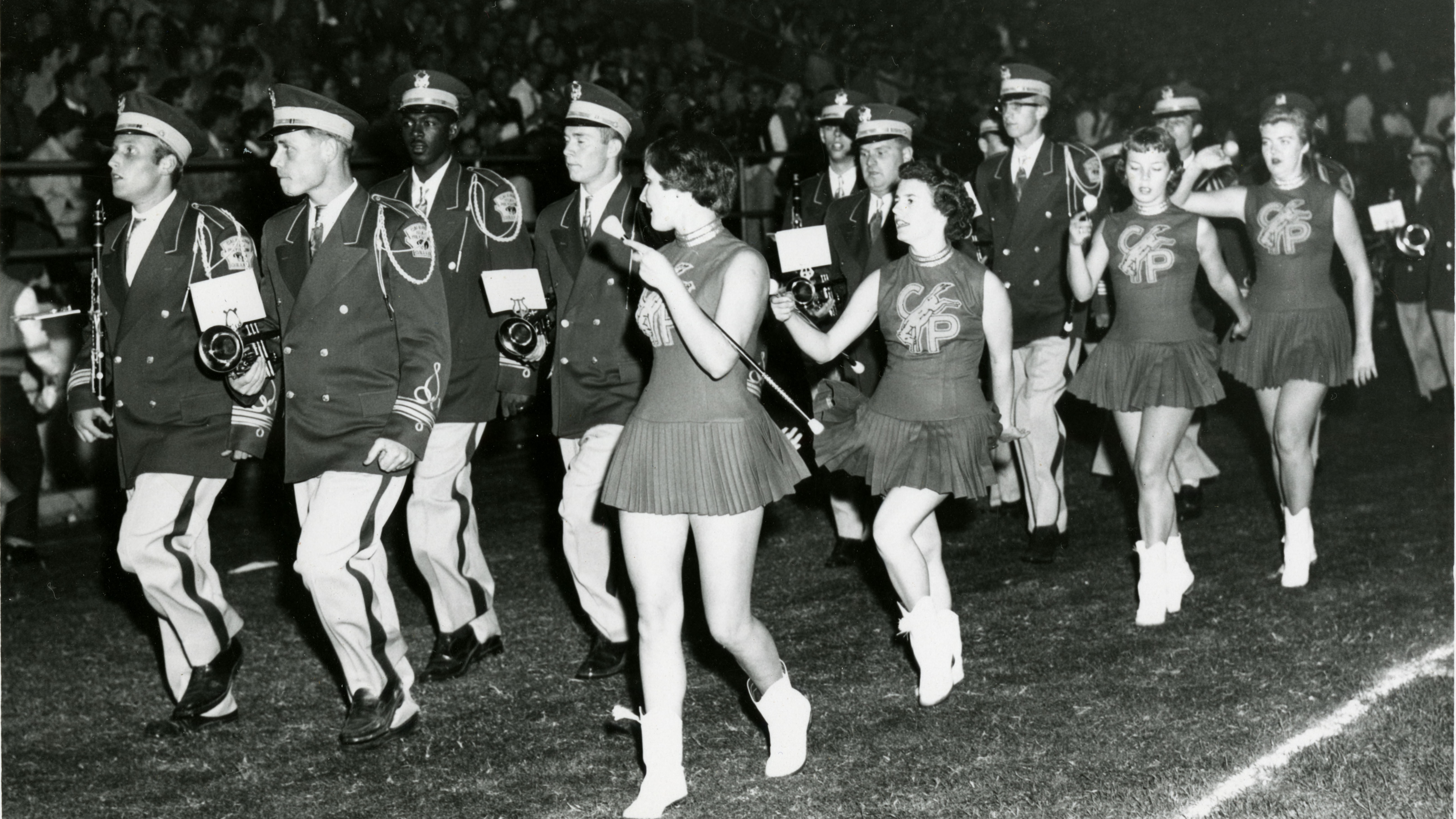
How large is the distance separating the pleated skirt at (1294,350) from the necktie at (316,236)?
3737mm

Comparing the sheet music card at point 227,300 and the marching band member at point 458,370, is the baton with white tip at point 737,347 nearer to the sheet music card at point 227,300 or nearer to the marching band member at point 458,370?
the sheet music card at point 227,300

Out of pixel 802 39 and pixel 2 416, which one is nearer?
pixel 2 416

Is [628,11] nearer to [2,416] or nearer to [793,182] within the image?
[793,182]

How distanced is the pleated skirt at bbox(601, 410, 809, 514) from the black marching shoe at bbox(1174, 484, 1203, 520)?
416 centimetres

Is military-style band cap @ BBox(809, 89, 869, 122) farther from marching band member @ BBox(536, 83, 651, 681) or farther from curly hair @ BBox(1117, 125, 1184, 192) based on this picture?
marching band member @ BBox(536, 83, 651, 681)

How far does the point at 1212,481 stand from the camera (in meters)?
8.86

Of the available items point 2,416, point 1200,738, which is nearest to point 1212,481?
point 1200,738

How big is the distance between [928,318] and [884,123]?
78.1 inches

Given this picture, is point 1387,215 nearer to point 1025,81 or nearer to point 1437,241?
point 1025,81

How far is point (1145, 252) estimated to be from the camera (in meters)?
6.07

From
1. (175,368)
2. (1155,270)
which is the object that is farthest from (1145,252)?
(175,368)

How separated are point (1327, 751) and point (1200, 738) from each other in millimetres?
364

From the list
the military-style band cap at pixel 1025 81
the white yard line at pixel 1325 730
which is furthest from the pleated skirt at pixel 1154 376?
the military-style band cap at pixel 1025 81

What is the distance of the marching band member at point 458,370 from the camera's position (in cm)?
576
